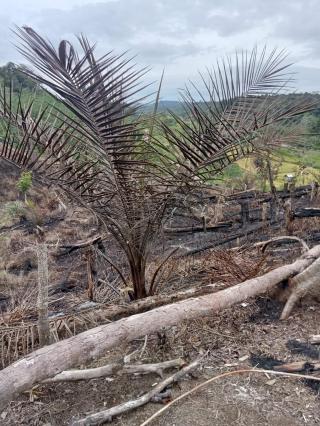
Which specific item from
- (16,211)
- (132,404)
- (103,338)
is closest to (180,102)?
(103,338)

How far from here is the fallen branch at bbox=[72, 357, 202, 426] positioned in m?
2.23

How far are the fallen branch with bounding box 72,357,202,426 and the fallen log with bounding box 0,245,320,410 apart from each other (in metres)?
0.26

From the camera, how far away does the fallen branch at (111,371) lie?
259 cm

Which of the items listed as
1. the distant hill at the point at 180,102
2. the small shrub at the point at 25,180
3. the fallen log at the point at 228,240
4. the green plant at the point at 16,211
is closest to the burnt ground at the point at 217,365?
the small shrub at the point at 25,180

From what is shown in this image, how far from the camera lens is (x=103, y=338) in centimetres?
243

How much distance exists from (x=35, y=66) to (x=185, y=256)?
3.87m

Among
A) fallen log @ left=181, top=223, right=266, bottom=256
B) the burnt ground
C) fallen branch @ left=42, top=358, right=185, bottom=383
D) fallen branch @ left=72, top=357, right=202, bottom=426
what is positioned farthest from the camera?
fallen log @ left=181, top=223, right=266, bottom=256

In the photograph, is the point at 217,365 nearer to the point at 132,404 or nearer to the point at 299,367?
the point at 299,367

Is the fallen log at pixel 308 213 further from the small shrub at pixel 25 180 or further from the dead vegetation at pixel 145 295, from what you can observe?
the small shrub at pixel 25 180

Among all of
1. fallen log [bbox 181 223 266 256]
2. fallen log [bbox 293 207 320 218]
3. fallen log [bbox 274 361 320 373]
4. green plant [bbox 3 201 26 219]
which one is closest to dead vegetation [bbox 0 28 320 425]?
fallen log [bbox 274 361 320 373]

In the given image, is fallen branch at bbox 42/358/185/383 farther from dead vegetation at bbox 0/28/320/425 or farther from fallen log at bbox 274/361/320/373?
fallen log at bbox 274/361/320/373

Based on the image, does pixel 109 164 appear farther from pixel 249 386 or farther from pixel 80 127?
pixel 249 386

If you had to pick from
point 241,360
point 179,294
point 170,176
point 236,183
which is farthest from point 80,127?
point 236,183

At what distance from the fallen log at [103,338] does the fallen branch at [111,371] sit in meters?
0.18
